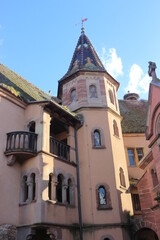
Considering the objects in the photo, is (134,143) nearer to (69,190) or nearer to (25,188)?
(69,190)

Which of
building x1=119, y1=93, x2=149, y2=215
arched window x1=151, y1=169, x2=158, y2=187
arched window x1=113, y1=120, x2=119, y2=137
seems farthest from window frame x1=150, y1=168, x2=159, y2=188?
arched window x1=113, y1=120, x2=119, y2=137

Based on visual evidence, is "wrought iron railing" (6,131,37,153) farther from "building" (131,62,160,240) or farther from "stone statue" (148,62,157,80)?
"stone statue" (148,62,157,80)

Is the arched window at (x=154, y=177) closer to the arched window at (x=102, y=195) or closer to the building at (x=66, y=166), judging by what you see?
the building at (x=66, y=166)

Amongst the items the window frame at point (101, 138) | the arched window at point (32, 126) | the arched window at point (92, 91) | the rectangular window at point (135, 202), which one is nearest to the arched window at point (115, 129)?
the window frame at point (101, 138)

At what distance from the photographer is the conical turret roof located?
69.8 feet

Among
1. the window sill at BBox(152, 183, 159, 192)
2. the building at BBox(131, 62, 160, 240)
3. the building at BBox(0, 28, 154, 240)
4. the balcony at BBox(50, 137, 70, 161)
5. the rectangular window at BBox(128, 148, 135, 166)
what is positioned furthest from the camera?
the rectangular window at BBox(128, 148, 135, 166)

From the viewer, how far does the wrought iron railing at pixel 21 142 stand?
1356cm

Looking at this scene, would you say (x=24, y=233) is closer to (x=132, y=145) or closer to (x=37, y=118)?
(x=37, y=118)

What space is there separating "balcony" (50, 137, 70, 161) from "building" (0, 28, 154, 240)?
2.4 inches

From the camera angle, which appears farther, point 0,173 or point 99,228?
point 99,228

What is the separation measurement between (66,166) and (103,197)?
3.04 meters

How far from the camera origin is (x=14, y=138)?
1384 centimetres

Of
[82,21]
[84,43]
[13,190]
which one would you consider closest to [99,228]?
[13,190]

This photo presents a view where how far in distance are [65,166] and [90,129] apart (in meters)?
3.60
